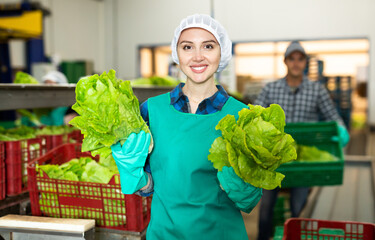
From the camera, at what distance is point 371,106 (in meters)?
11.3

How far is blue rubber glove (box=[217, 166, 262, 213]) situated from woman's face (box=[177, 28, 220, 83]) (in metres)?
0.38

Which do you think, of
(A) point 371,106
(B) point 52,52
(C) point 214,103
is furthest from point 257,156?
(A) point 371,106

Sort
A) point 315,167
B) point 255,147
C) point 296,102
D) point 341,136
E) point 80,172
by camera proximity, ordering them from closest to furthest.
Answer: point 255,147
point 80,172
point 315,167
point 341,136
point 296,102

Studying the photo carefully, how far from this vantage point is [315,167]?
2.72m

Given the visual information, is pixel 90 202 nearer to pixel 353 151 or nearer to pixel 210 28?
pixel 210 28

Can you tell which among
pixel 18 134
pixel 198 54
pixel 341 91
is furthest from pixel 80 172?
pixel 341 91

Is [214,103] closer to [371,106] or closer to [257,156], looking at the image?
[257,156]

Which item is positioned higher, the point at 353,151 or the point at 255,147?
the point at 255,147

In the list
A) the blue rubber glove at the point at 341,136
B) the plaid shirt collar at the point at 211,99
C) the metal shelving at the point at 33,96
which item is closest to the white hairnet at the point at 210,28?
the plaid shirt collar at the point at 211,99

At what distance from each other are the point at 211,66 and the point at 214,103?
0.14 m

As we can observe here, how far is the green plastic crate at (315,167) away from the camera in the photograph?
8.84ft

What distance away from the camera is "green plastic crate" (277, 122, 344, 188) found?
2693mm

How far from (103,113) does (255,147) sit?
0.51m

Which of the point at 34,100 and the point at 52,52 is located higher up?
the point at 52,52
